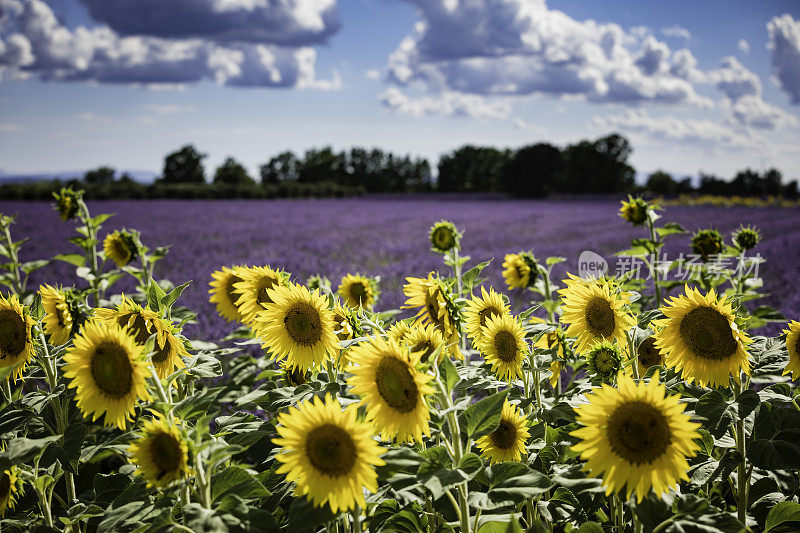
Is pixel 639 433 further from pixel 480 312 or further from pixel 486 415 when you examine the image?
pixel 480 312

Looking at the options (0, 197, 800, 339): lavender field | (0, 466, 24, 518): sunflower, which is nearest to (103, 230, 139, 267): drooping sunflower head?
(0, 197, 800, 339): lavender field

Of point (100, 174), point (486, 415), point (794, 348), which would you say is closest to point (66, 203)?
point (486, 415)

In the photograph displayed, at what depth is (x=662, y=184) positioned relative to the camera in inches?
1508

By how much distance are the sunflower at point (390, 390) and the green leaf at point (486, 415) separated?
0.17 metres

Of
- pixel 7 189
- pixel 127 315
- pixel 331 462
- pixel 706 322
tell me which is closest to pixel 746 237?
pixel 706 322

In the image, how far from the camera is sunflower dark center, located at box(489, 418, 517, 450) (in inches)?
53.7

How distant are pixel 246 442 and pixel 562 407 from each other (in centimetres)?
84

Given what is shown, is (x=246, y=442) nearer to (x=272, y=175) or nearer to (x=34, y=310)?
(x=34, y=310)

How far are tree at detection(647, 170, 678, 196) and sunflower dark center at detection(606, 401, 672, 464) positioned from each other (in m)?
40.3

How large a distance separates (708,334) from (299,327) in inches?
40.5

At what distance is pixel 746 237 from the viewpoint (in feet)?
8.70

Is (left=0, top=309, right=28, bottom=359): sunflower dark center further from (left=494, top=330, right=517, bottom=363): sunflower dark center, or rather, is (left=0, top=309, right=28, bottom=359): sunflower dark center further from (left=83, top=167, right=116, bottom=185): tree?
(left=83, top=167, right=116, bottom=185): tree

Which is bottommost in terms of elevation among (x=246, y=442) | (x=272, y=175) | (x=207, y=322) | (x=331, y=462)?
(x=207, y=322)

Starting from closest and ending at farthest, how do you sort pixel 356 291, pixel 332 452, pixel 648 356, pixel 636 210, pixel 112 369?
1. pixel 332 452
2. pixel 112 369
3. pixel 648 356
4. pixel 356 291
5. pixel 636 210
